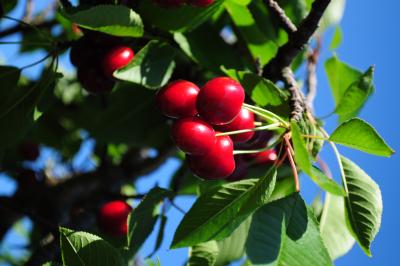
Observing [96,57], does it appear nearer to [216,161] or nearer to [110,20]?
[110,20]

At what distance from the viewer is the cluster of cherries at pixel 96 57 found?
136cm

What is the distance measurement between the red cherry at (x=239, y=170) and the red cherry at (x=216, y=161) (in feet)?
1.25

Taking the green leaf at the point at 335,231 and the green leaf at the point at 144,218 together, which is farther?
the green leaf at the point at 335,231

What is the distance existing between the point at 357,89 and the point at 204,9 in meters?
0.43

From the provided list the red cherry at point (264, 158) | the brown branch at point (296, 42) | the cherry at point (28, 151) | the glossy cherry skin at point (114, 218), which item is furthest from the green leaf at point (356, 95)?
the cherry at point (28, 151)

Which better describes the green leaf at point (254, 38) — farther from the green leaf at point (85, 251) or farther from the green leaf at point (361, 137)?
the green leaf at point (85, 251)

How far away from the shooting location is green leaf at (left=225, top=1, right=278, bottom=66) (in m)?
1.52

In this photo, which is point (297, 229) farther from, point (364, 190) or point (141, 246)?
point (141, 246)

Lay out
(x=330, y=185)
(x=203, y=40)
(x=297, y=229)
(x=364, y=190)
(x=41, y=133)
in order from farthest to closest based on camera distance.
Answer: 1. (x=41, y=133)
2. (x=203, y=40)
3. (x=364, y=190)
4. (x=297, y=229)
5. (x=330, y=185)

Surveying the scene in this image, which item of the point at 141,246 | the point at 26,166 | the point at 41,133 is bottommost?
the point at 26,166

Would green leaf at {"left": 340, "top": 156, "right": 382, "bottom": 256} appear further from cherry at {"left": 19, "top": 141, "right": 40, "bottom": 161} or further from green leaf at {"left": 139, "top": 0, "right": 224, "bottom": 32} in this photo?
cherry at {"left": 19, "top": 141, "right": 40, "bottom": 161}

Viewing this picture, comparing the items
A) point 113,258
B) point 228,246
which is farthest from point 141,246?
point 113,258

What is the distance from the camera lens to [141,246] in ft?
4.84

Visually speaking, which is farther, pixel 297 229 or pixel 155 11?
pixel 155 11
